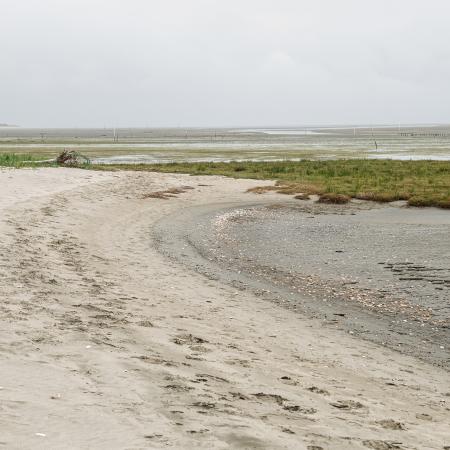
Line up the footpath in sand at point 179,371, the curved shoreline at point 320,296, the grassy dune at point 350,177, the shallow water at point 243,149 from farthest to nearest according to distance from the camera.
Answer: the shallow water at point 243,149
the grassy dune at point 350,177
the curved shoreline at point 320,296
the footpath in sand at point 179,371

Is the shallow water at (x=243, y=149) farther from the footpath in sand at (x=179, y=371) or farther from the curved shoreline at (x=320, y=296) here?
the footpath in sand at (x=179, y=371)

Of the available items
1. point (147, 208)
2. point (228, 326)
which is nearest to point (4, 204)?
point (147, 208)

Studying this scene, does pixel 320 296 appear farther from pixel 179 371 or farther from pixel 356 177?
pixel 356 177

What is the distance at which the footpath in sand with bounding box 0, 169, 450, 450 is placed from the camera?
503 cm

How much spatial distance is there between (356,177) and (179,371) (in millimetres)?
31597

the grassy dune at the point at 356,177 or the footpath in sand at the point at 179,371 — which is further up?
the grassy dune at the point at 356,177

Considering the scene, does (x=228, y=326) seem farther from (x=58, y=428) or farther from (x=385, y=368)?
(x=58, y=428)

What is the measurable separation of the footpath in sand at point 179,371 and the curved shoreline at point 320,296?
0.48 m

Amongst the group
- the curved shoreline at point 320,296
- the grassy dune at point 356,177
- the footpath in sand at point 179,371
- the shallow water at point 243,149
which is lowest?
the curved shoreline at point 320,296

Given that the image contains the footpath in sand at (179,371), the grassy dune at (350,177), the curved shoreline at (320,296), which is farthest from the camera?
the grassy dune at (350,177)

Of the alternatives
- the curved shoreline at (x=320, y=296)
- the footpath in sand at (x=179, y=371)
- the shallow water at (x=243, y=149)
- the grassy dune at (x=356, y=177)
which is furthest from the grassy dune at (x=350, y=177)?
the footpath in sand at (x=179, y=371)

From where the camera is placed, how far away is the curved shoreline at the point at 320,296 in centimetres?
950

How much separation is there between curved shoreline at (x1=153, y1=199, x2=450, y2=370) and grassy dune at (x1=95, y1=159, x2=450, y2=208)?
1178 cm

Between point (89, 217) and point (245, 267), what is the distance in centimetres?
764
